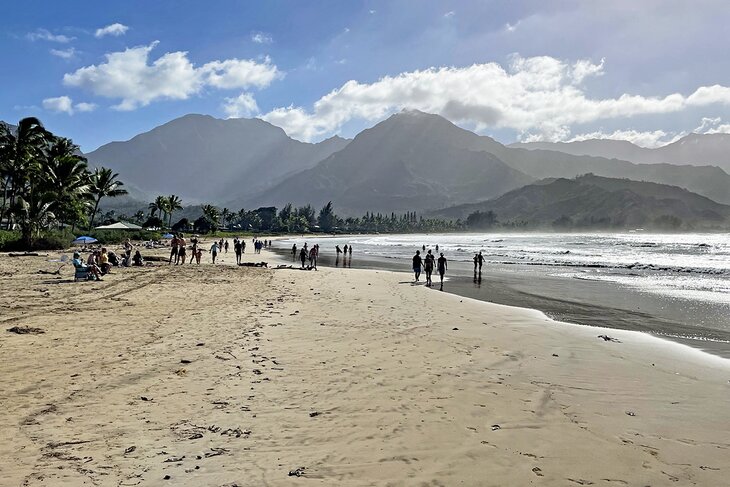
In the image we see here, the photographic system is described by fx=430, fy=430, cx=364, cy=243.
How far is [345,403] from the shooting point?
19.8 ft

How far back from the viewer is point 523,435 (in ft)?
17.2

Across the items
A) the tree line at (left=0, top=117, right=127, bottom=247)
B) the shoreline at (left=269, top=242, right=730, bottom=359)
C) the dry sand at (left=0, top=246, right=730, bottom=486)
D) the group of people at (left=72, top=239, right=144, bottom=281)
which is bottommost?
the shoreline at (left=269, top=242, right=730, bottom=359)

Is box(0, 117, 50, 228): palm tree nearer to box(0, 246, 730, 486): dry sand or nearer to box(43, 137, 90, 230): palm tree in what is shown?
box(43, 137, 90, 230): palm tree

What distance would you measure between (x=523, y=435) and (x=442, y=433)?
992 mm

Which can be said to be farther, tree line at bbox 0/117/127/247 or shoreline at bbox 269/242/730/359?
tree line at bbox 0/117/127/247

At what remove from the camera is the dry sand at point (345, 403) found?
14.3 feet

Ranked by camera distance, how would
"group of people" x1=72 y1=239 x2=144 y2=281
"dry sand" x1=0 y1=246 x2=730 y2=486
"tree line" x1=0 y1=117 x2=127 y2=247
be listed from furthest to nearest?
"tree line" x1=0 y1=117 x2=127 y2=247
"group of people" x1=72 y1=239 x2=144 y2=281
"dry sand" x1=0 y1=246 x2=730 y2=486

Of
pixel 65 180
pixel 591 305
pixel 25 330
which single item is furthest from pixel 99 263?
pixel 65 180

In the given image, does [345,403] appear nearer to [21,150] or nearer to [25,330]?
[25,330]

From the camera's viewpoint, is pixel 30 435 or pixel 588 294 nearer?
pixel 30 435

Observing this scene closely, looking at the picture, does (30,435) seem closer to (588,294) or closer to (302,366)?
(302,366)

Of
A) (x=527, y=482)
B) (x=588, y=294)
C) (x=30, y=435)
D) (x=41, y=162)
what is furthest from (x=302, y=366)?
(x=41, y=162)

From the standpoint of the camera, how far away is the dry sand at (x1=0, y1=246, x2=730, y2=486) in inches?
171

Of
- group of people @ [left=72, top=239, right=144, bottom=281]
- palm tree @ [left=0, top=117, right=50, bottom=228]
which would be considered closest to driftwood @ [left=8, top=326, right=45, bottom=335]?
group of people @ [left=72, top=239, right=144, bottom=281]
